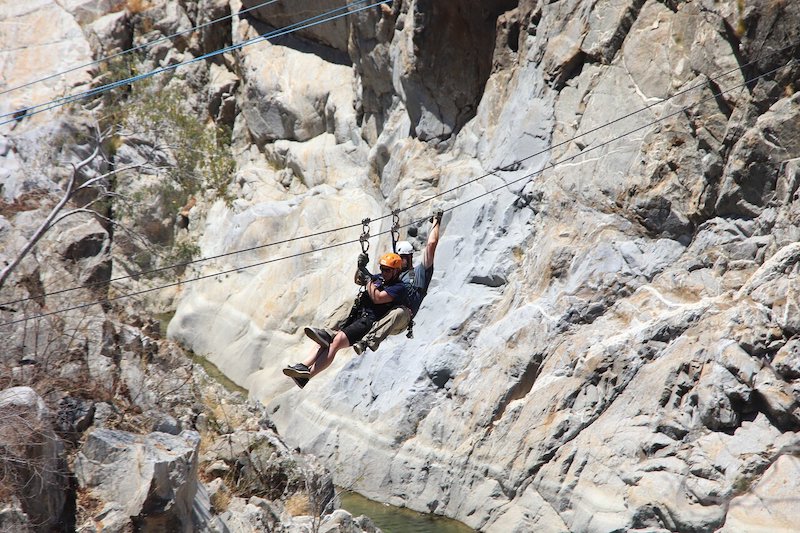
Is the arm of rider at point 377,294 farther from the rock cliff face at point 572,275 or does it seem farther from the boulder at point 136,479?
the rock cliff face at point 572,275

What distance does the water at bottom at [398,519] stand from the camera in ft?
55.6

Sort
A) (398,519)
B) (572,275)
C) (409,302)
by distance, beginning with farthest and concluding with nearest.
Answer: (398,519), (572,275), (409,302)

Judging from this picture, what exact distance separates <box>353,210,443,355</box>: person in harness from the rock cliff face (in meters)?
4.04

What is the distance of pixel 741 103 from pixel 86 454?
11.6m

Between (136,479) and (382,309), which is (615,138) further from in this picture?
(136,479)

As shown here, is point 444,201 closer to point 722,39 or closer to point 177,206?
point 722,39

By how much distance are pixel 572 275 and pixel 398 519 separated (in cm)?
600

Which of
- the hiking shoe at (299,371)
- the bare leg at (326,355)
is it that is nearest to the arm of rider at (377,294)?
the bare leg at (326,355)

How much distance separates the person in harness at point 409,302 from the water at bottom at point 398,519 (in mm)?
6394

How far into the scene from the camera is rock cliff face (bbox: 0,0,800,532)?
1398 centimetres

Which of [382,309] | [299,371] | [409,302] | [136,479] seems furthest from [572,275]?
[136,479]

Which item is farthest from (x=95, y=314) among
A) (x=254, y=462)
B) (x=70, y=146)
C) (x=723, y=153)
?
(x=70, y=146)

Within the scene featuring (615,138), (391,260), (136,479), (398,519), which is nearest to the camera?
(136,479)

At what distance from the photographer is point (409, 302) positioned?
11875mm
